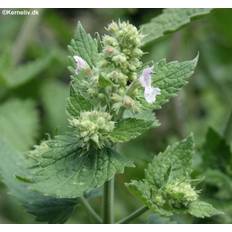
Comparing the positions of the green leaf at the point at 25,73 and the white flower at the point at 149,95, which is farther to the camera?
the green leaf at the point at 25,73

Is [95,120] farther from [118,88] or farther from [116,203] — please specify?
[116,203]

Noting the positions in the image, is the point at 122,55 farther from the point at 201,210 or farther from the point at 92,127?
the point at 201,210

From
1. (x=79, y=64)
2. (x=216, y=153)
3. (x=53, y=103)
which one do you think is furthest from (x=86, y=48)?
(x=53, y=103)

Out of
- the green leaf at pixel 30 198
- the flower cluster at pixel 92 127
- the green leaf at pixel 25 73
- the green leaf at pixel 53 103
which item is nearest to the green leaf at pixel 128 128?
the flower cluster at pixel 92 127

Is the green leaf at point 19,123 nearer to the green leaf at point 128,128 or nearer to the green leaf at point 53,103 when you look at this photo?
the green leaf at point 53,103

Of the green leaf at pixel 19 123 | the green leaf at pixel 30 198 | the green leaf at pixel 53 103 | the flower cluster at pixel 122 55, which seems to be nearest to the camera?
the flower cluster at pixel 122 55

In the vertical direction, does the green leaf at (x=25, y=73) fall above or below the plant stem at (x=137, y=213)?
above
